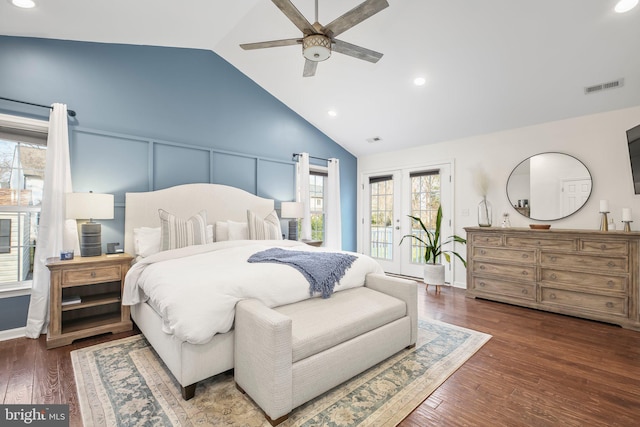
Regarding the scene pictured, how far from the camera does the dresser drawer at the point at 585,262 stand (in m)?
3.08

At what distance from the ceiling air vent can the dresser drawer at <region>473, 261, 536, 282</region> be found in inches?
83.3

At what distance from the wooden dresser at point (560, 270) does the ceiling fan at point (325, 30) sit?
292 cm

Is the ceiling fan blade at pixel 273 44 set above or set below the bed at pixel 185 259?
above

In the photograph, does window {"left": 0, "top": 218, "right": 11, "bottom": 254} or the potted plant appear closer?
window {"left": 0, "top": 218, "right": 11, "bottom": 254}

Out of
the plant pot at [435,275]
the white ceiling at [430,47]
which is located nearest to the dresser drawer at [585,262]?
the plant pot at [435,275]

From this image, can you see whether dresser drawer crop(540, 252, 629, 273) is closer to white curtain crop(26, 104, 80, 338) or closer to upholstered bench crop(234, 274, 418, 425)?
upholstered bench crop(234, 274, 418, 425)

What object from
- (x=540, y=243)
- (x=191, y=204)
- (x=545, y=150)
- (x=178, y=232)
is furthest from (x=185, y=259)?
(x=545, y=150)

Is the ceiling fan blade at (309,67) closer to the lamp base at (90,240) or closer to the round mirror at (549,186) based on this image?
the lamp base at (90,240)

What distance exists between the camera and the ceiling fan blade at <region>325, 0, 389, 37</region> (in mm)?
1946

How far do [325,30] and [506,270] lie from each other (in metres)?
3.56

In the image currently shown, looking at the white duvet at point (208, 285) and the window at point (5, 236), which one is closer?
the white duvet at point (208, 285)

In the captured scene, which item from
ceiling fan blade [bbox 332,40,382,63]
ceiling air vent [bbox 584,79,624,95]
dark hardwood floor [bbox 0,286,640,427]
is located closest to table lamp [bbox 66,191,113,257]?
dark hardwood floor [bbox 0,286,640,427]

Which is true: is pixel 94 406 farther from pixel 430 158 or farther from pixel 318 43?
pixel 430 158

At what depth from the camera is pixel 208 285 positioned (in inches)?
75.5
